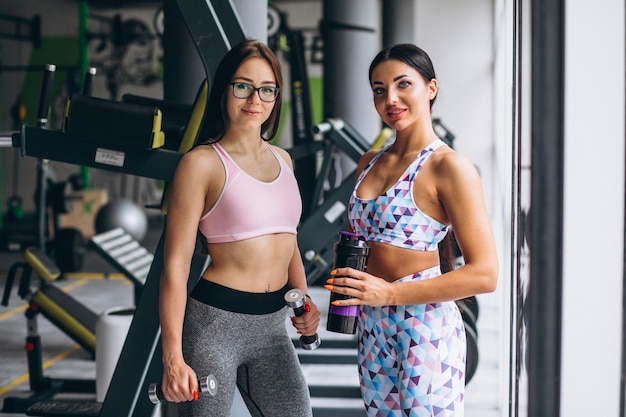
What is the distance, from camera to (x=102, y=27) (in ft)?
46.4

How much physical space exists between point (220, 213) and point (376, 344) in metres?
0.46

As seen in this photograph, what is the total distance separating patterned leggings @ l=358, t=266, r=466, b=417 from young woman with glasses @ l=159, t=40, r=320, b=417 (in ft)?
0.61

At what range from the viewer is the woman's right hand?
1640 millimetres

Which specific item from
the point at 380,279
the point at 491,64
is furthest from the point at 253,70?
the point at 491,64

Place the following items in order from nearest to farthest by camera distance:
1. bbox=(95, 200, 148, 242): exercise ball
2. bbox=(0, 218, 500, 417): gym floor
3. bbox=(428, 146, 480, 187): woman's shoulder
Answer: bbox=(428, 146, 480, 187): woman's shoulder < bbox=(0, 218, 500, 417): gym floor < bbox=(95, 200, 148, 242): exercise ball

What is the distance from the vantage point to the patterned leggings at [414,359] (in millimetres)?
1626

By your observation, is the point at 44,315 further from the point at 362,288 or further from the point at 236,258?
the point at 362,288

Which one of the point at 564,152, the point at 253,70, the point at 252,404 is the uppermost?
the point at 253,70

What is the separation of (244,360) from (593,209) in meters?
0.86

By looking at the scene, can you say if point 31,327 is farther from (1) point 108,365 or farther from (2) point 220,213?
(2) point 220,213

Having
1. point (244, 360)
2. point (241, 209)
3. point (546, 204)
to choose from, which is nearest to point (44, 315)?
point (244, 360)

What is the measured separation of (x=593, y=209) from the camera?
1.34m

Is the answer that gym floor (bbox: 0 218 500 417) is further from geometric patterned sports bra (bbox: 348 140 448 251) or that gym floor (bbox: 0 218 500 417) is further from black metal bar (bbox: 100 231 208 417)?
geometric patterned sports bra (bbox: 348 140 448 251)

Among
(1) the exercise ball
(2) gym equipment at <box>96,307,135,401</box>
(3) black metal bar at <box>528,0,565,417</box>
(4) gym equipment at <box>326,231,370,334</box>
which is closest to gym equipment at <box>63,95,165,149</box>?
(4) gym equipment at <box>326,231,370,334</box>
